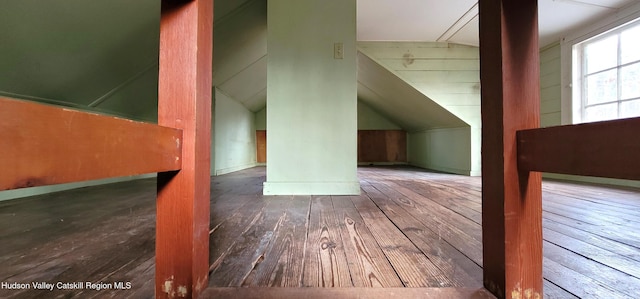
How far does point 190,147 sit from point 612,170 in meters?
0.61

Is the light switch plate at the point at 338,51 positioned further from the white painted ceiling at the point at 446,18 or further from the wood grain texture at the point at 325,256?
the wood grain texture at the point at 325,256

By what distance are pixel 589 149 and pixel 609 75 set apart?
3042 millimetres

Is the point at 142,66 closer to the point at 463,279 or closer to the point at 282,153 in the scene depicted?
the point at 282,153

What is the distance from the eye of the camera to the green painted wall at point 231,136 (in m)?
3.04

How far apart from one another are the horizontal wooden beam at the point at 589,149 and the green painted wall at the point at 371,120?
204 inches

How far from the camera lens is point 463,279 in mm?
550

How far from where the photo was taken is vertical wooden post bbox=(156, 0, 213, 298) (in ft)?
1.41

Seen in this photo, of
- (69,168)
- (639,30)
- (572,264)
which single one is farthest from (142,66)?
(639,30)

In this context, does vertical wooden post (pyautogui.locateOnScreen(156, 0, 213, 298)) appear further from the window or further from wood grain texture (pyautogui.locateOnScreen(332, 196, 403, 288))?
the window

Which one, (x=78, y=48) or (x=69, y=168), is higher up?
(x=78, y=48)

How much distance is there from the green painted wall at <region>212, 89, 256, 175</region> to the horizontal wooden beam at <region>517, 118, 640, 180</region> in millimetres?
2974

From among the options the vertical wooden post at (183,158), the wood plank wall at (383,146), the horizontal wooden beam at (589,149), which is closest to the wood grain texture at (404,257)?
the horizontal wooden beam at (589,149)

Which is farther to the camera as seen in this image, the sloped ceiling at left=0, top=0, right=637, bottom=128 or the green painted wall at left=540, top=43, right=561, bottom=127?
the green painted wall at left=540, top=43, right=561, bottom=127

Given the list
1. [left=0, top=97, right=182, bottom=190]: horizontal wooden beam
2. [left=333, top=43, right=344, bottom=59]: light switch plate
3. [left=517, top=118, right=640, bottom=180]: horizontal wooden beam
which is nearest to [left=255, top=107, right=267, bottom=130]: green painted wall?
[left=333, top=43, right=344, bottom=59]: light switch plate
